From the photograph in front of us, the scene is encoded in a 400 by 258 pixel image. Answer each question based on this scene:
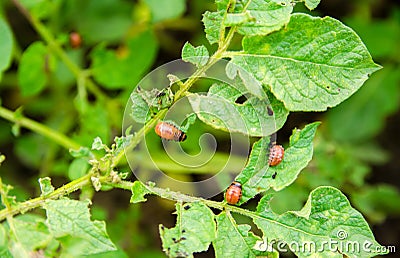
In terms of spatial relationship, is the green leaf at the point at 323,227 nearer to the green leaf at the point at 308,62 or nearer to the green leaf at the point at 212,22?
the green leaf at the point at 308,62

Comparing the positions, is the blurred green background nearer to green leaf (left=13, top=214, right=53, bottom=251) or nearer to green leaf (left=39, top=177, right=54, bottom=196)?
green leaf (left=13, top=214, right=53, bottom=251)

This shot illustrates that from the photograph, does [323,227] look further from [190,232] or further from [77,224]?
[77,224]

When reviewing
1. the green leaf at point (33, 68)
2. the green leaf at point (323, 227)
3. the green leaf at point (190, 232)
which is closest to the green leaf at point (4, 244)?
the green leaf at point (190, 232)

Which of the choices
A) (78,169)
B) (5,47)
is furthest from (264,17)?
(5,47)

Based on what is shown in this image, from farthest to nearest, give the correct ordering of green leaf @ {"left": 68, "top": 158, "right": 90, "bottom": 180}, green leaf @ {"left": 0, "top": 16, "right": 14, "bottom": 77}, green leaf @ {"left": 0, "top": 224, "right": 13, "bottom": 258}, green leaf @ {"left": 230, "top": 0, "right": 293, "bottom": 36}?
1. green leaf @ {"left": 0, "top": 16, "right": 14, "bottom": 77}
2. green leaf @ {"left": 68, "top": 158, "right": 90, "bottom": 180}
3. green leaf @ {"left": 0, "top": 224, "right": 13, "bottom": 258}
4. green leaf @ {"left": 230, "top": 0, "right": 293, "bottom": 36}

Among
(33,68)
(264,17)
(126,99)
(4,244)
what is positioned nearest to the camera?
(264,17)

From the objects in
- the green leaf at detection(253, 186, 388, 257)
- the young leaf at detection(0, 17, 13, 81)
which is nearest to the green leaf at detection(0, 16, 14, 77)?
the young leaf at detection(0, 17, 13, 81)
